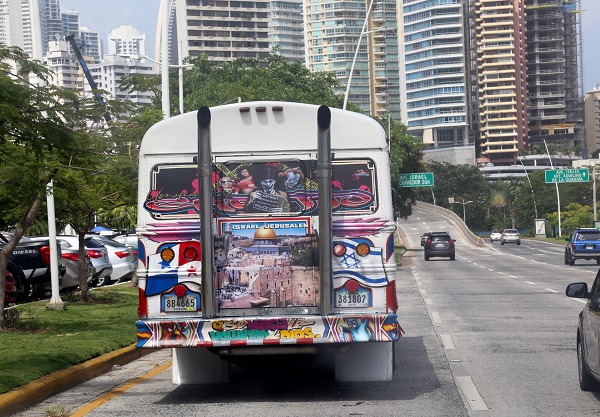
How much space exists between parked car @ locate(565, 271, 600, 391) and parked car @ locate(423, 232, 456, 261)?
50416 mm

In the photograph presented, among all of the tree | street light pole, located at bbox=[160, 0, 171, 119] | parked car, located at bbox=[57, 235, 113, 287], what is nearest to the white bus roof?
the tree

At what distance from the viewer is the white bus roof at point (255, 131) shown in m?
11.2

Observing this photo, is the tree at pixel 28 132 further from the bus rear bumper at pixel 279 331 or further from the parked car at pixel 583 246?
the parked car at pixel 583 246

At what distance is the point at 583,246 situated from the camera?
48906 millimetres

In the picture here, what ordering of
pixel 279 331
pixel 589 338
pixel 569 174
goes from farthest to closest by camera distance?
pixel 569 174, pixel 279 331, pixel 589 338

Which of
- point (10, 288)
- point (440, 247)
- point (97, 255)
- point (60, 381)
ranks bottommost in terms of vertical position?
point (440, 247)

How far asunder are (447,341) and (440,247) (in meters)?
45.4

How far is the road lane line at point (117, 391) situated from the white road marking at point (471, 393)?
142 inches

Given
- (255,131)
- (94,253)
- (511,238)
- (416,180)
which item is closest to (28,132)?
(255,131)

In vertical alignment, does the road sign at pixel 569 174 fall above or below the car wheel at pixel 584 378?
above

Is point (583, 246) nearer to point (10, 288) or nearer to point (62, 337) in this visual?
point (10, 288)

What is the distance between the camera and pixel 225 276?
1098 cm

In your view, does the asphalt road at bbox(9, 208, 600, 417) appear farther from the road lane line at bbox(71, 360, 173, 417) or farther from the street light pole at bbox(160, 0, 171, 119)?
the street light pole at bbox(160, 0, 171, 119)

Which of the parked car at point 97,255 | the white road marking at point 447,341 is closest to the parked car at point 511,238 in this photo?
the parked car at point 97,255
